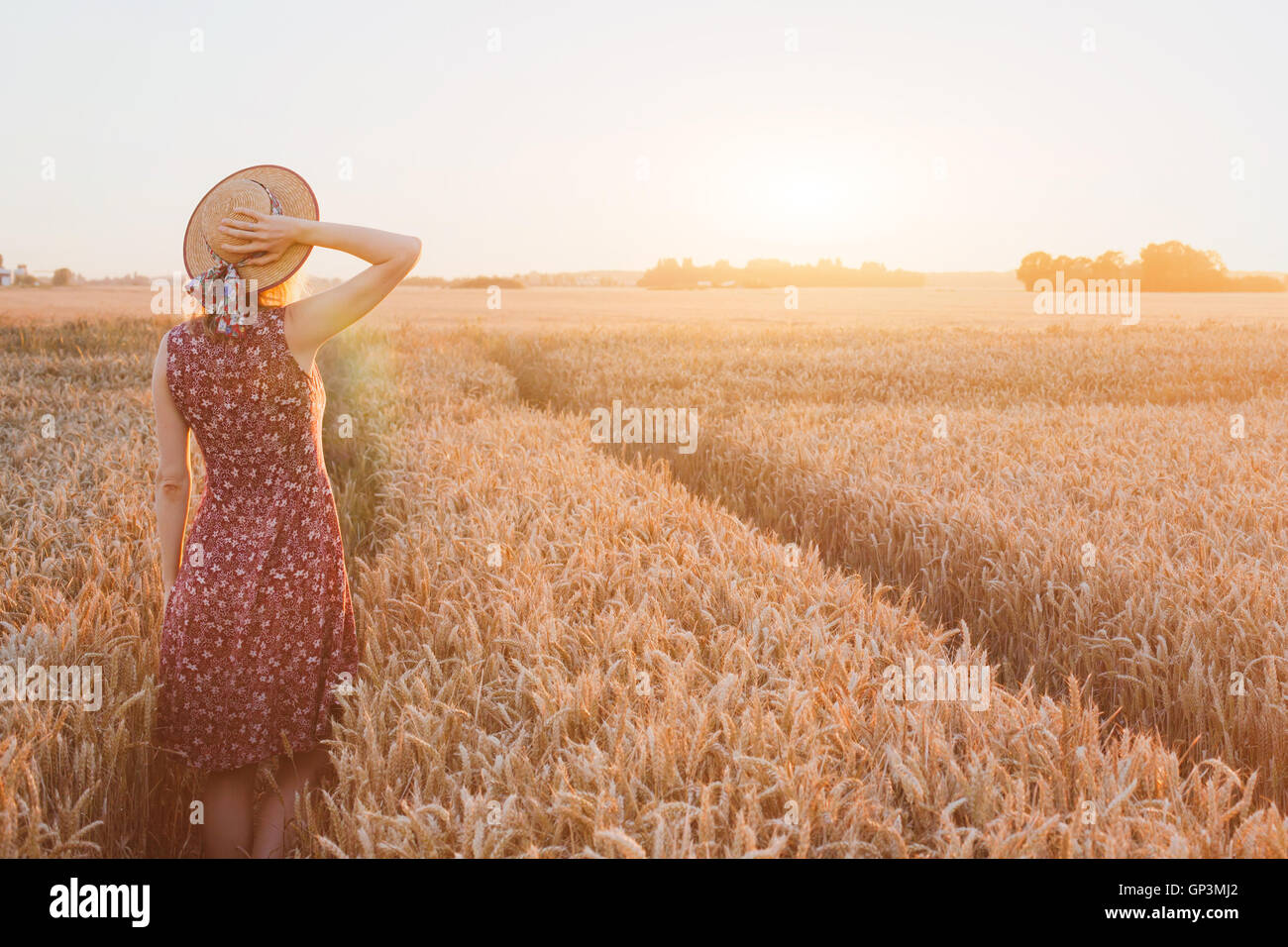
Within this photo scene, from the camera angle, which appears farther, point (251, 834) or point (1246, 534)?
point (1246, 534)

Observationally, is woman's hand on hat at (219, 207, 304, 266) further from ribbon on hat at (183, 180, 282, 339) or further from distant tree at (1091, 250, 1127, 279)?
distant tree at (1091, 250, 1127, 279)

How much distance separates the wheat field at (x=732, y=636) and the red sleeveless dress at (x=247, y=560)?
22 centimetres

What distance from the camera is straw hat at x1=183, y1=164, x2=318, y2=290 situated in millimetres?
2295

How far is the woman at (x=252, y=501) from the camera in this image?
2334 mm

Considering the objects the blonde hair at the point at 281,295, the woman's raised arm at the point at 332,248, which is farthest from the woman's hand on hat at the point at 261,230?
the blonde hair at the point at 281,295

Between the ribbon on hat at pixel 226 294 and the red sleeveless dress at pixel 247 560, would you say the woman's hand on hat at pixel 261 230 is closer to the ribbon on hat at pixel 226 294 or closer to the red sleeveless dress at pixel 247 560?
the ribbon on hat at pixel 226 294

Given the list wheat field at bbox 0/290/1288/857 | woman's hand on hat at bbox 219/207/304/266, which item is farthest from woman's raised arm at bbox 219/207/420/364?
wheat field at bbox 0/290/1288/857

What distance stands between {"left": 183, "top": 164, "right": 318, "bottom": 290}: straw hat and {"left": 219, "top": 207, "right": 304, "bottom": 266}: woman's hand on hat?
5 cm

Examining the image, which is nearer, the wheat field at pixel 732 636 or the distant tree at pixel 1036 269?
the wheat field at pixel 732 636
